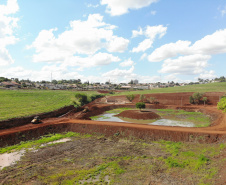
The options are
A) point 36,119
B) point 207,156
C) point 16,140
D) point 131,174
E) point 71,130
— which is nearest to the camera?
point 131,174

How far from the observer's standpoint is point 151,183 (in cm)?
1145

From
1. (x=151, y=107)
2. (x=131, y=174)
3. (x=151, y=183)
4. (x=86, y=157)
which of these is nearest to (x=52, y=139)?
(x=86, y=157)

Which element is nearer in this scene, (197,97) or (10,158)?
(10,158)

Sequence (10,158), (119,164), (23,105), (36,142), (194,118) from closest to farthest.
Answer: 1. (119,164)
2. (10,158)
3. (36,142)
4. (194,118)
5. (23,105)

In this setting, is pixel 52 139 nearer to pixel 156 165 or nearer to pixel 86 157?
pixel 86 157

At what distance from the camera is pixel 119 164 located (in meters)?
14.4

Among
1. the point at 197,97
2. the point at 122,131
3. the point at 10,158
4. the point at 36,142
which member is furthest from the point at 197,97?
the point at 10,158

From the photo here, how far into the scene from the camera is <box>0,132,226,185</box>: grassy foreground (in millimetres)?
11984

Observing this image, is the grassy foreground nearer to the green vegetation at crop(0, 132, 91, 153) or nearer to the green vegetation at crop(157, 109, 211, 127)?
the green vegetation at crop(0, 132, 91, 153)

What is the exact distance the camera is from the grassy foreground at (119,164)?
11984 mm

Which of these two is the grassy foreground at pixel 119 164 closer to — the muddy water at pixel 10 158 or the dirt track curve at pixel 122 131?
the muddy water at pixel 10 158

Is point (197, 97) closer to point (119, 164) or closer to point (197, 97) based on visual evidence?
point (197, 97)

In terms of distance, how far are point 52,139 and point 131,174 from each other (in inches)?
540

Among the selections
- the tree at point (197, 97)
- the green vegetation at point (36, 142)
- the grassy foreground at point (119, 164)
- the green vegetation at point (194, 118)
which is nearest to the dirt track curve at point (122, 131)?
the green vegetation at point (36, 142)
